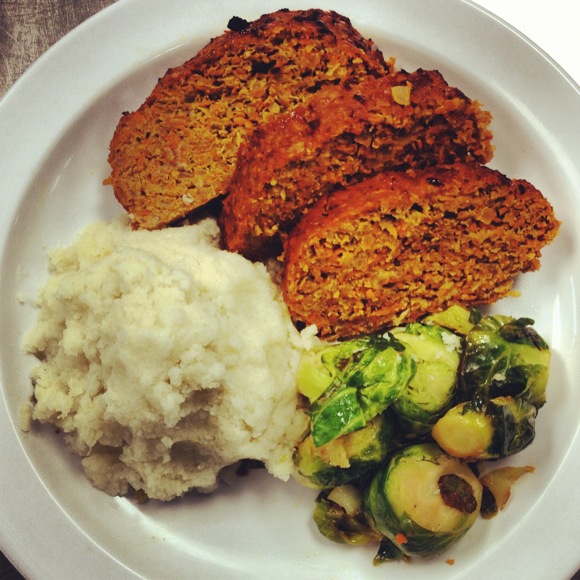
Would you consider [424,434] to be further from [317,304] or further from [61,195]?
[61,195]

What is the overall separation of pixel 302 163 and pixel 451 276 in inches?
43.4

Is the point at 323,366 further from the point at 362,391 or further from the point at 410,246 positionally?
the point at 410,246

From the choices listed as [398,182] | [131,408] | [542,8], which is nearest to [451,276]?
[398,182]

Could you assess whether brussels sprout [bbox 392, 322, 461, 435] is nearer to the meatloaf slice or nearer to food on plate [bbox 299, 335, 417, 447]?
food on plate [bbox 299, 335, 417, 447]

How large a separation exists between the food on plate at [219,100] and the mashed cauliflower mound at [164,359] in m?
0.26

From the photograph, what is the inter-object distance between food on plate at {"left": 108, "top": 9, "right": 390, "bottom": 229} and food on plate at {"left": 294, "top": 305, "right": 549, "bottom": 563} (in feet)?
4.14

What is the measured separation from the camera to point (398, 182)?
9.94ft

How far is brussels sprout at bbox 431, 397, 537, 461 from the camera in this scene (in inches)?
116

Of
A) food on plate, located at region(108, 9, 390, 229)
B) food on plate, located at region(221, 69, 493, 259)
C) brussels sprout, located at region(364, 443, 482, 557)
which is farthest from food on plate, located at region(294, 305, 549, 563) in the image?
food on plate, located at region(108, 9, 390, 229)

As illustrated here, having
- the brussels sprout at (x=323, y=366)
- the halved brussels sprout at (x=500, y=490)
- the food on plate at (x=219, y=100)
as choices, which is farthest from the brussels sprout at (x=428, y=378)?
the food on plate at (x=219, y=100)

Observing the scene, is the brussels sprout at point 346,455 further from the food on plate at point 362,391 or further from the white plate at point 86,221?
the white plate at point 86,221

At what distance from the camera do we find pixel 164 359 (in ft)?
8.91

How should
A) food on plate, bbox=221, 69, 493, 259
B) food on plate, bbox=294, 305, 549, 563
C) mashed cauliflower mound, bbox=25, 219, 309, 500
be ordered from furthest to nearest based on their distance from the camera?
food on plate, bbox=294, 305, 549, 563
food on plate, bbox=221, 69, 493, 259
mashed cauliflower mound, bbox=25, 219, 309, 500

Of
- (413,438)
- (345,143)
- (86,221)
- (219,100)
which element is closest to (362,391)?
(413,438)
